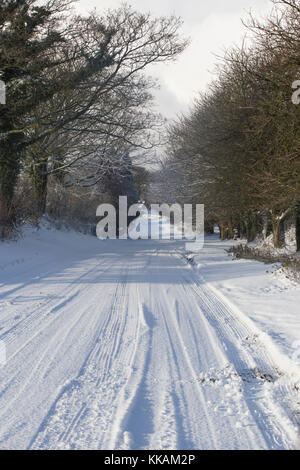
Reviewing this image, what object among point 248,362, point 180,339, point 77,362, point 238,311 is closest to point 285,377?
point 248,362

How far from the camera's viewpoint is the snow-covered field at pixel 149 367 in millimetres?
3031

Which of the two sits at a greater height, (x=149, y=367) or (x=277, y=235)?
(x=277, y=235)

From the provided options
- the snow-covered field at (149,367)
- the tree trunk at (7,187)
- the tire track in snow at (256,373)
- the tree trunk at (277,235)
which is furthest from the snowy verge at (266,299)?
the tree trunk at (7,187)

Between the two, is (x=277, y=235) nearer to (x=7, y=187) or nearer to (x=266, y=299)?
(x=266, y=299)

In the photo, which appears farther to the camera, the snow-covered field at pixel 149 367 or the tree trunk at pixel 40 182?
the tree trunk at pixel 40 182

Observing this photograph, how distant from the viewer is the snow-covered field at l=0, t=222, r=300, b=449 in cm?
303

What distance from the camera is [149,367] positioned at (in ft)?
A: 14.2

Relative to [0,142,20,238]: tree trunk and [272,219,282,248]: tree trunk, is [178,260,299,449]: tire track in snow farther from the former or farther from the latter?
[272,219,282,248]: tree trunk

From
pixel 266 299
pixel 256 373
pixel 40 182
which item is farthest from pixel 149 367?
pixel 40 182

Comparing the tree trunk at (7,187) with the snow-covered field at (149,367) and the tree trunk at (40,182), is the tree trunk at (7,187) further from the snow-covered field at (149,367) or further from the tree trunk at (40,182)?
the snow-covered field at (149,367)

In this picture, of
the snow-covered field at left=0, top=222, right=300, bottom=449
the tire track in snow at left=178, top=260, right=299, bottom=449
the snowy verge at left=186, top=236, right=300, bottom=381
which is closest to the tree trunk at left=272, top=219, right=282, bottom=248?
the snowy verge at left=186, top=236, right=300, bottom=381

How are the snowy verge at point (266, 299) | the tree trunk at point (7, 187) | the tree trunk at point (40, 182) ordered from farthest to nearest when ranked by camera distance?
the tree trunk at point (40, 182)
the tree trunk at point (7, 187)
the snowy verge at point (266, 299)

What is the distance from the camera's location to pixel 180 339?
5.38m

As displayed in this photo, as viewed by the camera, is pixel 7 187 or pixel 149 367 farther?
pixel 7 187
